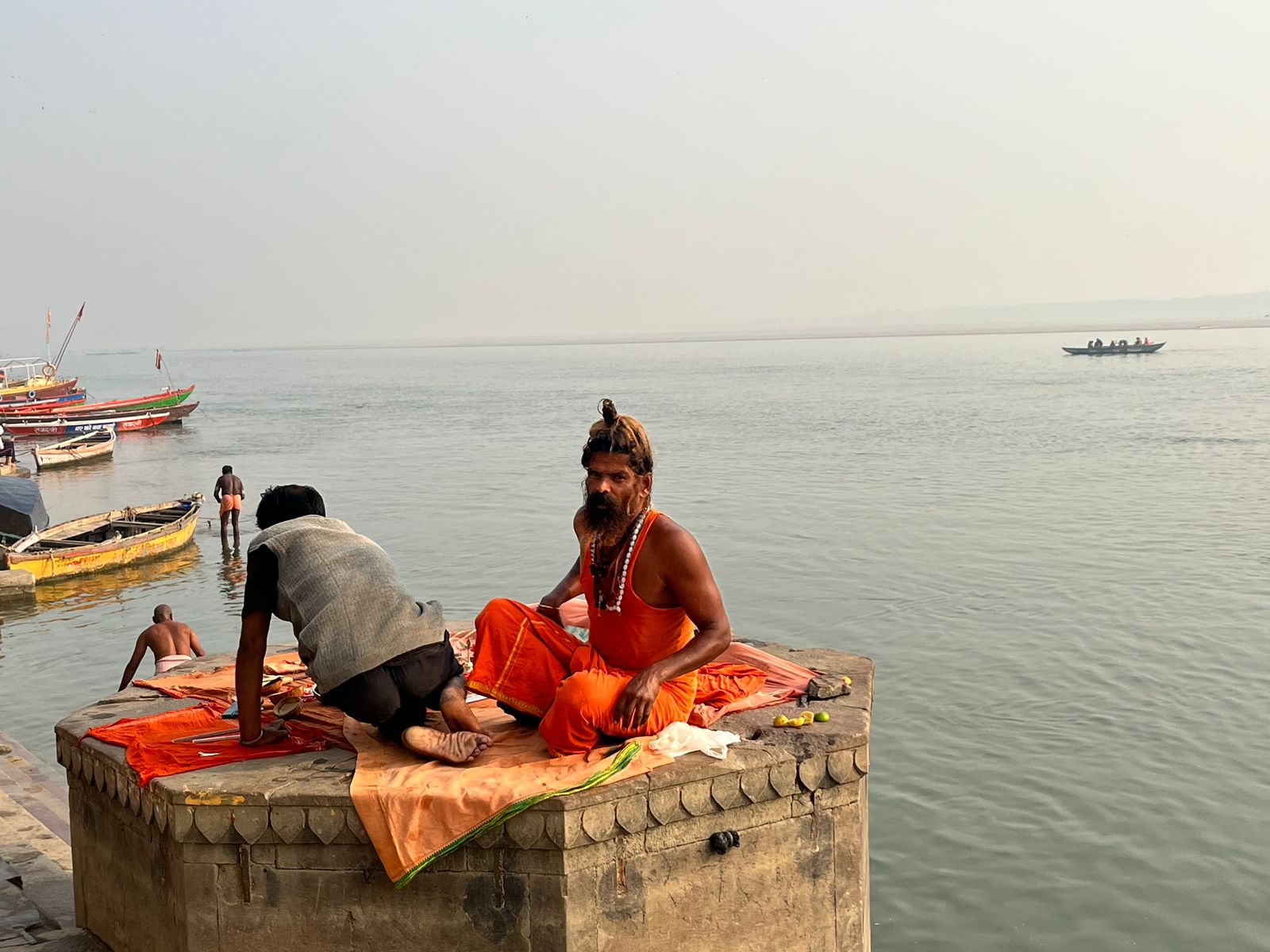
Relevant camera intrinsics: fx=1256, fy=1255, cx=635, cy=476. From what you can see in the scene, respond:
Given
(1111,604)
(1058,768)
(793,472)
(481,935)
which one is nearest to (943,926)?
(1058,768)

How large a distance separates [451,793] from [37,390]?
63168 millimetres

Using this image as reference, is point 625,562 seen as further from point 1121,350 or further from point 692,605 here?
point 1121,350

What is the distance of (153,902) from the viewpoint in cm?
461

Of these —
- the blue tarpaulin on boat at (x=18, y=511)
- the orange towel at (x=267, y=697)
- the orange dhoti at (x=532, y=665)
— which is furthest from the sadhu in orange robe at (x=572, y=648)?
the blue tarpaulin on boat at (x=18, y=511)

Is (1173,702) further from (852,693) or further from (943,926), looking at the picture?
(852,693)

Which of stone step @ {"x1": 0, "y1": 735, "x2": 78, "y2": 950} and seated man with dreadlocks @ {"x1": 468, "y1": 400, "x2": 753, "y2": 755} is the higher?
seated man with dreadlocks @ {"x1": 468, "y1": 400, "x2": 753, "y2": 755}

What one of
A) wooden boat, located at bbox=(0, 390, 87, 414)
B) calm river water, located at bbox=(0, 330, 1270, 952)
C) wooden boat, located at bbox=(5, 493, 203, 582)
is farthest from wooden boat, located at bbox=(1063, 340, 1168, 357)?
wooden boat, located at bbox=(5, 493, 203, 582)

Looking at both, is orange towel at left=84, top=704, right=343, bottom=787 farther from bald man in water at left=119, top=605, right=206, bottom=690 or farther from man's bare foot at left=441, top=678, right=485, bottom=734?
bald man in water at left=119, top=605, right=206, bottom=690

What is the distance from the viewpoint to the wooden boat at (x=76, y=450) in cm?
3662

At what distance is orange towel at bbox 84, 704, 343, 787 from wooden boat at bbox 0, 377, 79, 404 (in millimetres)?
58016

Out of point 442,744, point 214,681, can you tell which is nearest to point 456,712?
point 442,744

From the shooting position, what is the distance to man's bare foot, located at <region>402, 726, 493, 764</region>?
14.5 ft

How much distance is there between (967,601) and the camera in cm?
1521

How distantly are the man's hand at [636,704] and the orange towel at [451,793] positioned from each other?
0.35 feet
